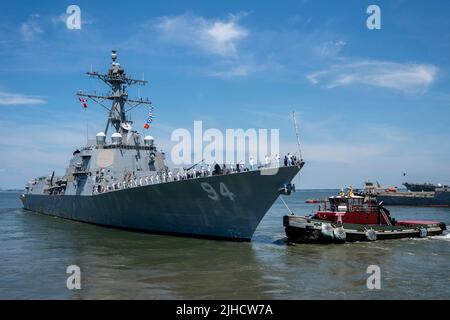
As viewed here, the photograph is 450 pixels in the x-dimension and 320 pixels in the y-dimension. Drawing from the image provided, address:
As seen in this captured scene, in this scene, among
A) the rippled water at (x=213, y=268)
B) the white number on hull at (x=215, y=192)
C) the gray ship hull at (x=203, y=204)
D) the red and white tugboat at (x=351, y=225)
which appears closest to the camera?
the rippled water at (x=213, y=268)

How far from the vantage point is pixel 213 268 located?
15008 mm

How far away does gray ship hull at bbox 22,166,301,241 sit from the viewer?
18.6 meters

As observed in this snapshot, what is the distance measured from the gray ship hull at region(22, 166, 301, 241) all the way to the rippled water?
0.71 m

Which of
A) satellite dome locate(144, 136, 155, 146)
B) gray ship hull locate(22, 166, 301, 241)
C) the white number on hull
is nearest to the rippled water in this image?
gray ship hull locate(22, 166, 301, 241)

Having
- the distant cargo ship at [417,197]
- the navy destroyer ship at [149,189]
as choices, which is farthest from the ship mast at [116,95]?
the distant cargo ship at [417,197]

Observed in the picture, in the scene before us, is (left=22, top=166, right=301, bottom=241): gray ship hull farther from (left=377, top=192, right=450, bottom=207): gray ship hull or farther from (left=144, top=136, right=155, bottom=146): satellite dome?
(left=377, top=192, right=450, bottom=207): gray ship hull

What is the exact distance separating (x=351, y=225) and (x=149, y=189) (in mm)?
11214

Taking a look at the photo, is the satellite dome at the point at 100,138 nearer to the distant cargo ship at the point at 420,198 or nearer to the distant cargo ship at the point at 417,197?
the distant cargo ship at the point at 417,197

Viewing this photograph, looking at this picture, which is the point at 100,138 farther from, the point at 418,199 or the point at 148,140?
the point at 418,199

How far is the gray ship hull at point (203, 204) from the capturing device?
61.2 feet
